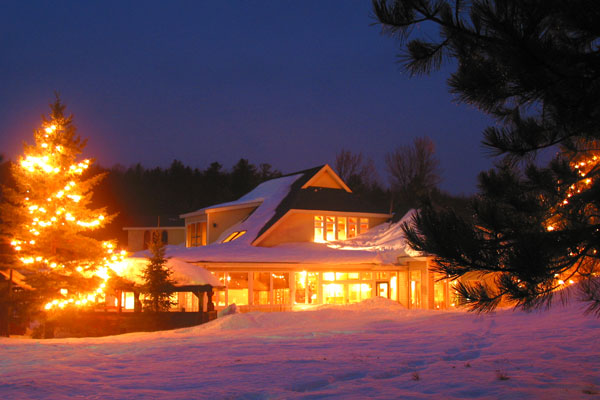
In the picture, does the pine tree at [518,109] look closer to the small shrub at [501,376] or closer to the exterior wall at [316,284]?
the small shrub at [501,376]

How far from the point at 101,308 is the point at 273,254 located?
782 cm

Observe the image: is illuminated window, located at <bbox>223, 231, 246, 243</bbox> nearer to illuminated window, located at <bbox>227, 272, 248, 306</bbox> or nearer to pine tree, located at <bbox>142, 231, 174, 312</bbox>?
illuminated window, located at <bbox>227, 272, 248, 306</bbox>

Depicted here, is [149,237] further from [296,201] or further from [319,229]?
[319,229]

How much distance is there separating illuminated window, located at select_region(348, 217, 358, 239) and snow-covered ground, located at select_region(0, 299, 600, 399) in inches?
535

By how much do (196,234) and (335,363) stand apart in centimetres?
2559

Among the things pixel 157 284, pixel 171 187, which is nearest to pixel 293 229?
pixel 157 284

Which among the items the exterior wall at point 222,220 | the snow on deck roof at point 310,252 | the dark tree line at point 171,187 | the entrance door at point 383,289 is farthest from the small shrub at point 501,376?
the dark tree line at point 171,187

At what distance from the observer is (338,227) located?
2994 cm

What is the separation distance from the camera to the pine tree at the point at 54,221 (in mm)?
17031

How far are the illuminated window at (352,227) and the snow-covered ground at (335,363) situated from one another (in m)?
13.6

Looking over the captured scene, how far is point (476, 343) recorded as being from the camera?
11836 mm

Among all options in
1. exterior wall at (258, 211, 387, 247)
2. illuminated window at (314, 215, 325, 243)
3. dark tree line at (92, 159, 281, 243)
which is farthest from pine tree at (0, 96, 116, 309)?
dark tree line at (92, 159, 281, 243)

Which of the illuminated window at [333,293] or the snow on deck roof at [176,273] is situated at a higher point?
the snow on deck roof at [176,273]

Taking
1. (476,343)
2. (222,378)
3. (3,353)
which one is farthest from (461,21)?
(3,353)
